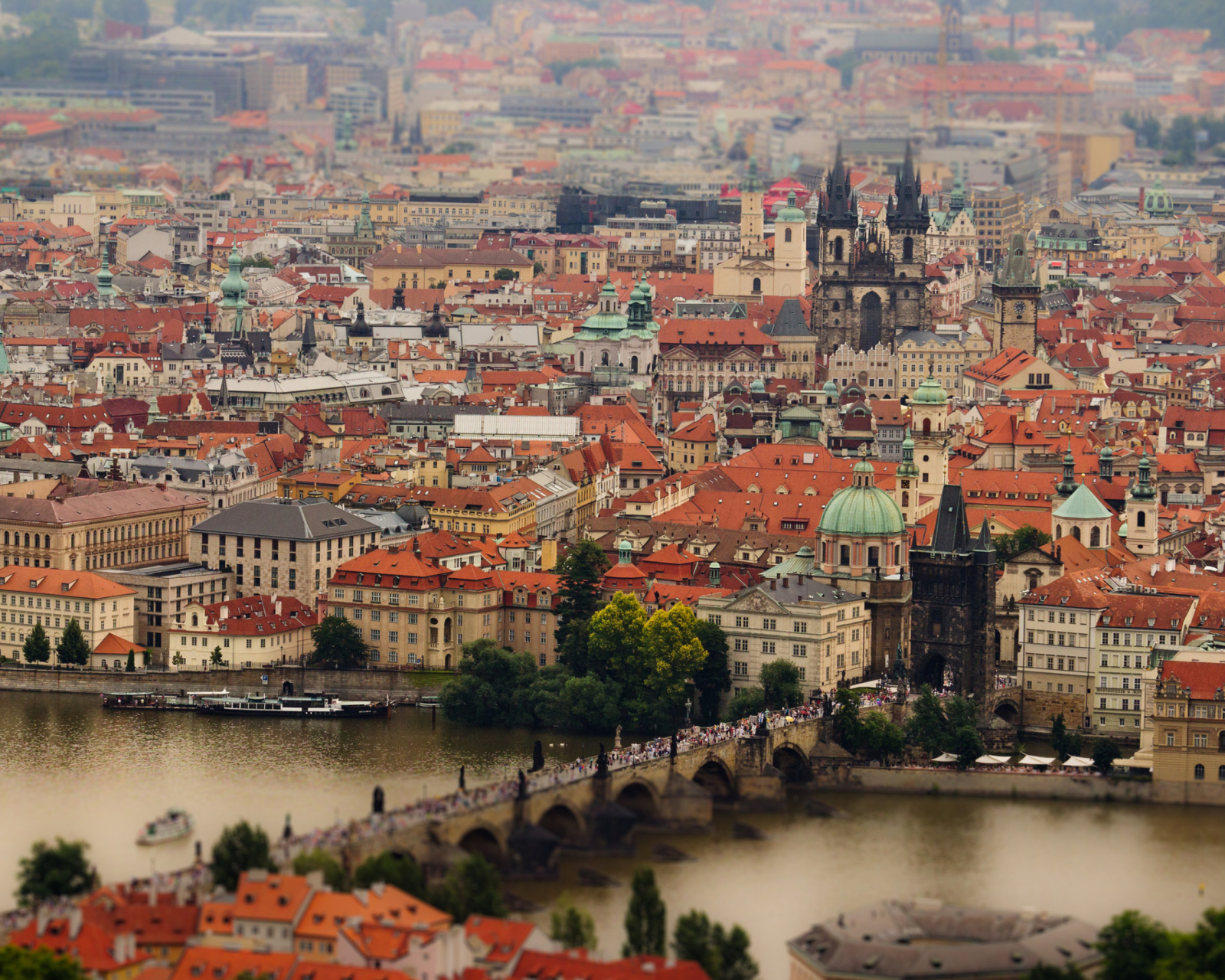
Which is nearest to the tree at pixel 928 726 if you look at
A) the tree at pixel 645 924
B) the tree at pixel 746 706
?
the tree at pixel 746 706

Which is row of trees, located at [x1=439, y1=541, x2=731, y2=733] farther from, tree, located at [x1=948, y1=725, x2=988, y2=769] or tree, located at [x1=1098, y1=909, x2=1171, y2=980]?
tree, located at [x1=1098, y1=909, x2=1171, y2=980]

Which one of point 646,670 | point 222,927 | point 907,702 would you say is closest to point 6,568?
point 646,670

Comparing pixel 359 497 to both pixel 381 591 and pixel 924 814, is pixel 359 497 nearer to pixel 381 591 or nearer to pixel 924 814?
pixel 381 591

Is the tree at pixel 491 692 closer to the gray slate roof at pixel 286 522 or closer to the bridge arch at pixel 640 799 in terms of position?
the gray slate roof at pixel 286 522

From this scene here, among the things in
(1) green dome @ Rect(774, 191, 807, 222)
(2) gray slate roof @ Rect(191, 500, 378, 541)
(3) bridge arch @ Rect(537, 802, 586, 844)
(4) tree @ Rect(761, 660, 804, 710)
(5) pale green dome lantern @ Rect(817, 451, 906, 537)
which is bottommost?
(3) bridge arch @ Rect(537, 802, 586, 844)

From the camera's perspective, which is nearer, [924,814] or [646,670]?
[924,814]

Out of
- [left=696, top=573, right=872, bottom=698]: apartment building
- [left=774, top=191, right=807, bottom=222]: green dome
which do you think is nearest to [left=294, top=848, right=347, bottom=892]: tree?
[left=696, top=573, right=872, bottom=698]: apartment building
